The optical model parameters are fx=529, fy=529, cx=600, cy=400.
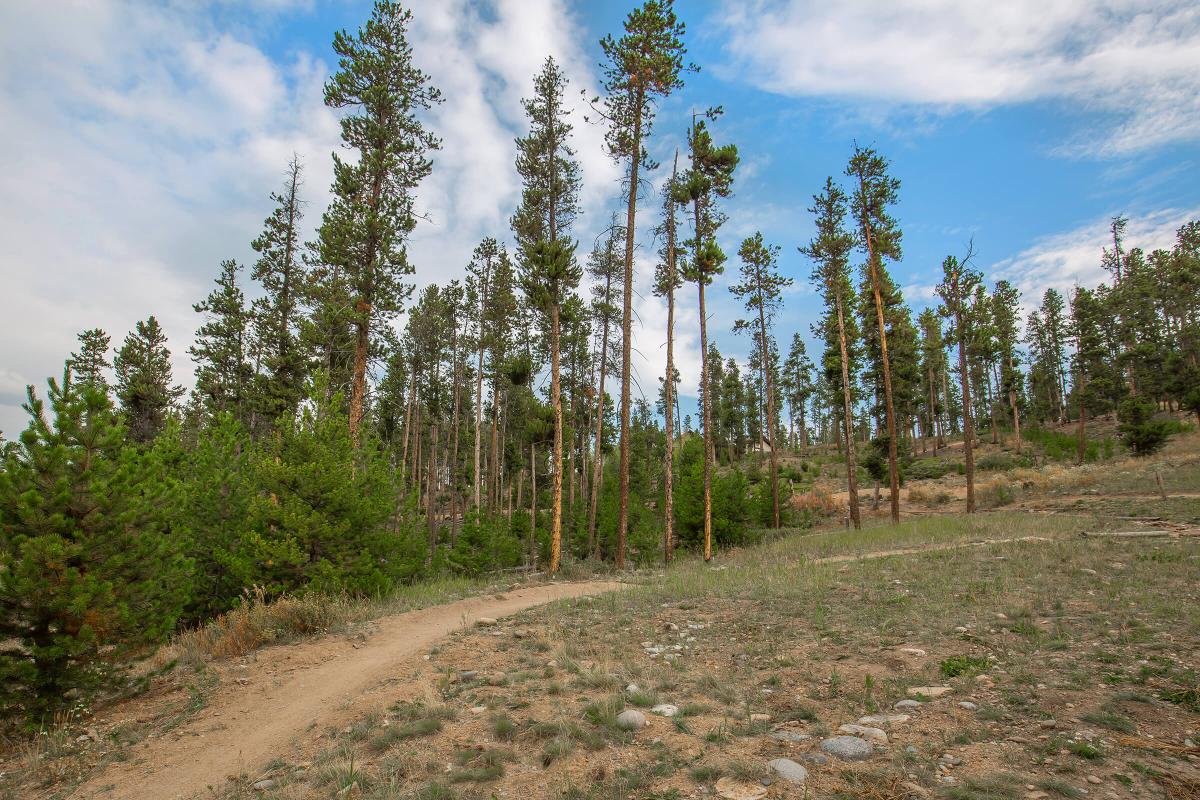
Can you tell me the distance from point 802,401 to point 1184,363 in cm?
3211

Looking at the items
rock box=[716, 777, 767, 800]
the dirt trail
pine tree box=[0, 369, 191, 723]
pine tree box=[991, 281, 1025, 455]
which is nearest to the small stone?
rock box=[716, 777, 767, 800]

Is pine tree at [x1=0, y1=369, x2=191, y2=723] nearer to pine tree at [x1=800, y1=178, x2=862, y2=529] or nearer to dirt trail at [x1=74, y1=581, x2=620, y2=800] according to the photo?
dirt trail at [x1=74, y1=581, x2=620, y2=800]

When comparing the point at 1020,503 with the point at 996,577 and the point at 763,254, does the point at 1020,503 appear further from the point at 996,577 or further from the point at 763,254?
the point at 996,577

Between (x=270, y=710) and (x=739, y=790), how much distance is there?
5722mm

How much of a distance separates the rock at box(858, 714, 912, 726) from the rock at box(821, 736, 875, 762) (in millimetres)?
398

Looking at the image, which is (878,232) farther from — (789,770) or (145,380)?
(145,380)

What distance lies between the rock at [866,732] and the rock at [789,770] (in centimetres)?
73

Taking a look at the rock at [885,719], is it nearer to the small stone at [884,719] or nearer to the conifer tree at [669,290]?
the small stone at [884,719]

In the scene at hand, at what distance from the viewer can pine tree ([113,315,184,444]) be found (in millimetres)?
28078

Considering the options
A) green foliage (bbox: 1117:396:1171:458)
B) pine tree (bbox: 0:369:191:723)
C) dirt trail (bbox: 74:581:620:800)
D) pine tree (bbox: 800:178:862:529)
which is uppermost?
pine tree (bbox: 800:178:862:529)

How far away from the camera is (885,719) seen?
4.43m

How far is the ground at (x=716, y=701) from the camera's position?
3.69 meters

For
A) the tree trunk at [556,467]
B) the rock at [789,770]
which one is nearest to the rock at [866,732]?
the rock at [789,770]

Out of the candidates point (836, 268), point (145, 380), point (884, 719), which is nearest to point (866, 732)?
point (884, 719)
